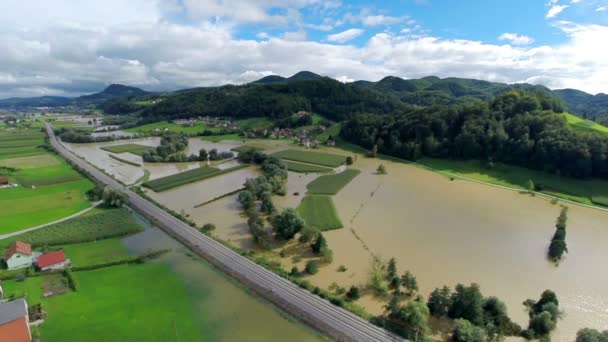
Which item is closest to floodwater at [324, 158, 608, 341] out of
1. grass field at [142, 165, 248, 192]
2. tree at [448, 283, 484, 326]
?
tree at [448, 283, 484, 326]

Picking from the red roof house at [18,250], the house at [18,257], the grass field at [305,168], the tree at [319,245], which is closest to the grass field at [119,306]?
the house at [18,257]

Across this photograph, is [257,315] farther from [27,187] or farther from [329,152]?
[329,152]

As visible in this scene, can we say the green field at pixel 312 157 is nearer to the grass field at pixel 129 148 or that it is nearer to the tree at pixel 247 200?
the tree at pixel 247 200

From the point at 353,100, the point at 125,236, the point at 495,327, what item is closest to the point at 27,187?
the point at 125,236

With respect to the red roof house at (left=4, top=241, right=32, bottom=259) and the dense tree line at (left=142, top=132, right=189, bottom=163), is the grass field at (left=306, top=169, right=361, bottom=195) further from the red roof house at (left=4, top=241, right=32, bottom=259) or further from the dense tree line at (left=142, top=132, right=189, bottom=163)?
the dense tree line at (left=142, top=132, right=189, bottom=163)

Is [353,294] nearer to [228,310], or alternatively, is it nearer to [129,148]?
[228,310]

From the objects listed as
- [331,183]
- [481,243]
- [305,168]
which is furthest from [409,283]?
[305,168]
